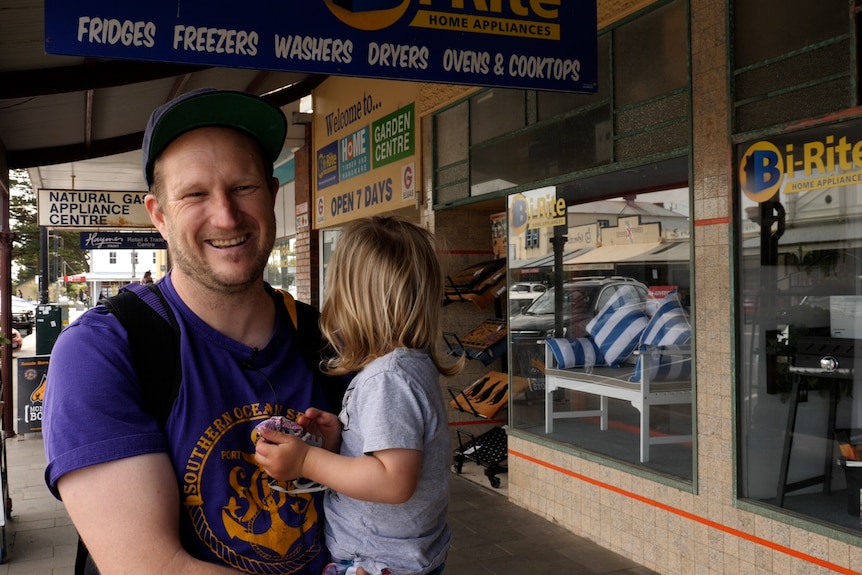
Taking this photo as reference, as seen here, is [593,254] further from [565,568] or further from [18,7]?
[18,7]

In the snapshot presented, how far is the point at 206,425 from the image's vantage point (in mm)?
1373

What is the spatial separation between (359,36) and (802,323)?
8.62 feet

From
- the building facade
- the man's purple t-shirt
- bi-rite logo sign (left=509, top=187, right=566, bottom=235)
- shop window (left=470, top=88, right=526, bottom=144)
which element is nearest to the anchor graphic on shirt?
the man's purple t-shirt

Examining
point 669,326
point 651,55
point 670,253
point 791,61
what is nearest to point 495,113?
point 651,55

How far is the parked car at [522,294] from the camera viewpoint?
6125 mm

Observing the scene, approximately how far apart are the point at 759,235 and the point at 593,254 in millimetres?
1559

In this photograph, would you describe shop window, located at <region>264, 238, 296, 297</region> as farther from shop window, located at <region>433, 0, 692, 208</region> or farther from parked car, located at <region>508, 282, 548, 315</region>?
parked car, located at <region>508, 282, 548, 315</region>

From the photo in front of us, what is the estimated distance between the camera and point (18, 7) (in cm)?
560

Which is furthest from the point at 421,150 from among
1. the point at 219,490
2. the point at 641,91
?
the point at 219,490

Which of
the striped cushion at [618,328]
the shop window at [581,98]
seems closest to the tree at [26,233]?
the shop window at [581,98]

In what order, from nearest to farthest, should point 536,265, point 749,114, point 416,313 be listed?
point 416,313, point 749,114, point 536,265

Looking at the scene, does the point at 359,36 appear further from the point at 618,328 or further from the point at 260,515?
the point at 618,328

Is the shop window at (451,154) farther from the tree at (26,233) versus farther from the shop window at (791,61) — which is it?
the tree at (26,233)

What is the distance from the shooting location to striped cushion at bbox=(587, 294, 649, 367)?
5.14 metres
